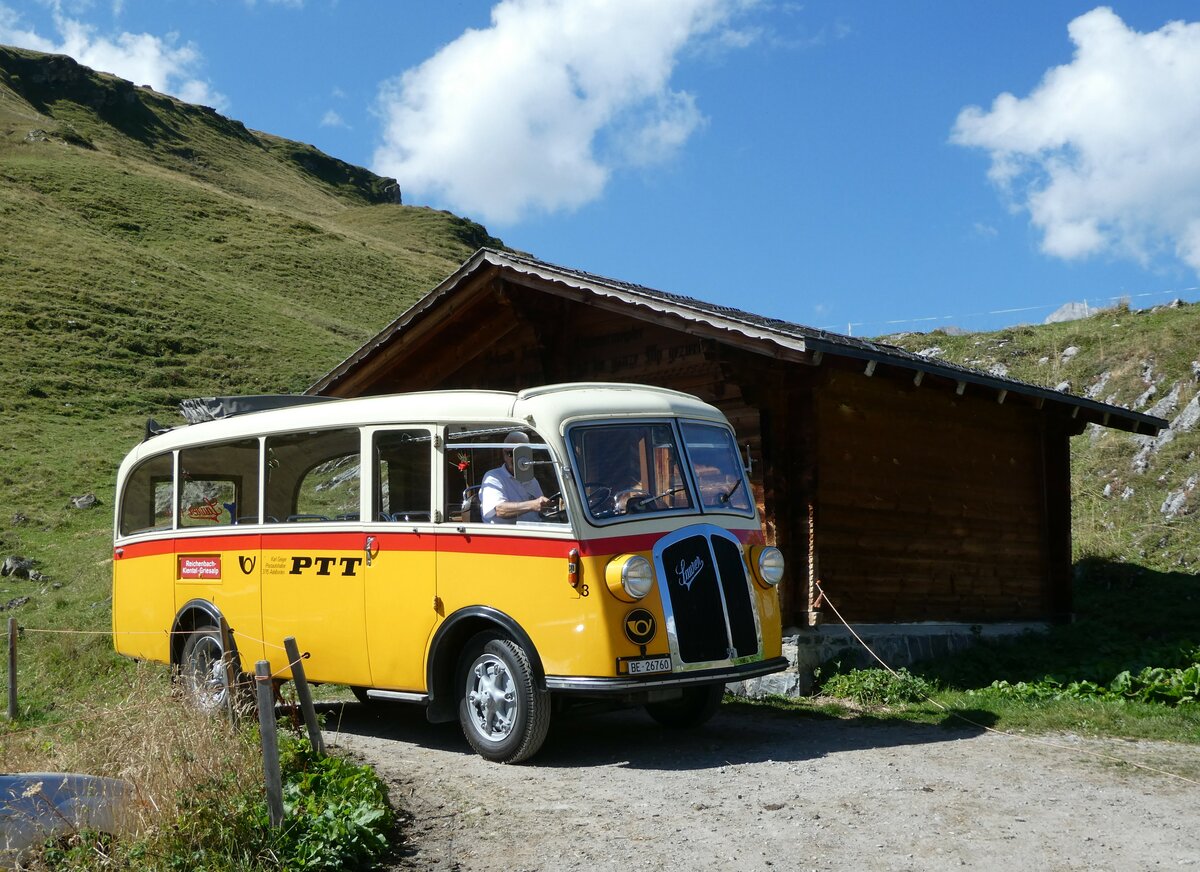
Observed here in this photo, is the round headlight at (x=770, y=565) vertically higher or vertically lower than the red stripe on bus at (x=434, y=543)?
lower

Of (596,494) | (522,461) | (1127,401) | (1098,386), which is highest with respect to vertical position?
(1098,386)

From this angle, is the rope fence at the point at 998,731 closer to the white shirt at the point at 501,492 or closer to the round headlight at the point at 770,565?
the round headlight at the point at 770,565

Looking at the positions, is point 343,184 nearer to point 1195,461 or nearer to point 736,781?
point 1195,461

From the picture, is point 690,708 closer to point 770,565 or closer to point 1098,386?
point 770,565

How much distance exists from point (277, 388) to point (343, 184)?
11326 centimetres

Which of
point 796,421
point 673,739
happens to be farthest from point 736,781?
point 796,421

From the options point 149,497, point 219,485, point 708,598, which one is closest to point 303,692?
point 708,598

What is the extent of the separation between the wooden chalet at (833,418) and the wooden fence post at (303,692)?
5.31 m

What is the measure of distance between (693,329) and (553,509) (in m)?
3.59

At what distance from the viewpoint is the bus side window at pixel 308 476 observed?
958 cm

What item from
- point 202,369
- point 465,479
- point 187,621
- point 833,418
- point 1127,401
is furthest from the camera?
point 202,369

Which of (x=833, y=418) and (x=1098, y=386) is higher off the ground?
(x=1098, y=386)

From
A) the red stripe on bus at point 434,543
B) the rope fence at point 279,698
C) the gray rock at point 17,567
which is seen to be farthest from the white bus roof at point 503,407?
the gray rock at point 17,567

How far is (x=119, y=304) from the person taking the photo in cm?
4619
